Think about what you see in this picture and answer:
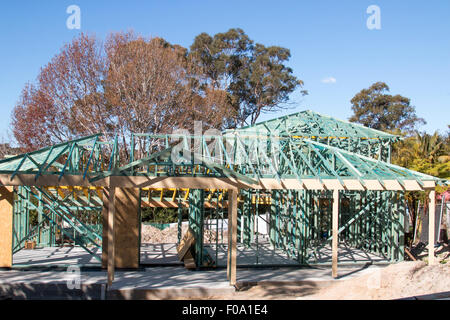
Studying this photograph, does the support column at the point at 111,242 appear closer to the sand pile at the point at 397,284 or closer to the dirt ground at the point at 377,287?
the dirt ground at the point at 377,287

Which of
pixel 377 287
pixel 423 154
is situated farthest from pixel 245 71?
pixel 377 287

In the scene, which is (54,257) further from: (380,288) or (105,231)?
(380,288)

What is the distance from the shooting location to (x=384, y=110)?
47312mm

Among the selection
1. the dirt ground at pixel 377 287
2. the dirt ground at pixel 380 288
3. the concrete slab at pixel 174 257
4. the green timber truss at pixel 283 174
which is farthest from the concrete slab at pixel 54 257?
the dirt ground at pixel 380 288

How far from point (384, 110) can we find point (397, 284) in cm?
4053

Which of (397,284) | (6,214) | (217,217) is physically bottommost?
(397,284)

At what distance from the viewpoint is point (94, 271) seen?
13562mm

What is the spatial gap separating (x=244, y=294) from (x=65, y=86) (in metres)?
18.2

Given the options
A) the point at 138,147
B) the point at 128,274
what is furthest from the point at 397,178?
the point at 138,147

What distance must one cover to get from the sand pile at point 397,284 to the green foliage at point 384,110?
3823cm

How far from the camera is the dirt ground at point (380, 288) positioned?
10211 millimetres

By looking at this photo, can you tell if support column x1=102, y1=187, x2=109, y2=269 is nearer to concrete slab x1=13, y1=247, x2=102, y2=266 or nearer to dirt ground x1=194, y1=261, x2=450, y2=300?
concrete slab x1=13, y1=247, x2=102, y2=266
